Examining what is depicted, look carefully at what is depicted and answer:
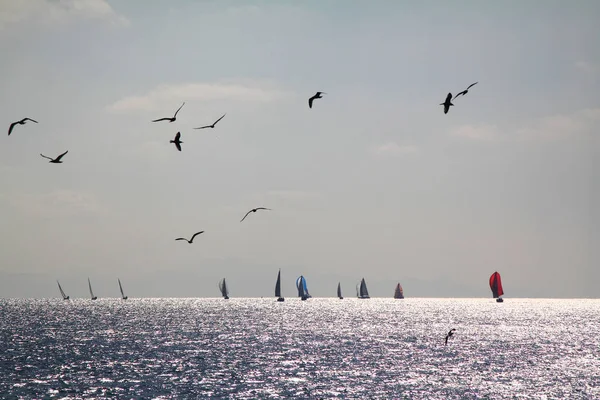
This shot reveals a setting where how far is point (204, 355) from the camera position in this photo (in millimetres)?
104938

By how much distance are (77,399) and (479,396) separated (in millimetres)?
36479

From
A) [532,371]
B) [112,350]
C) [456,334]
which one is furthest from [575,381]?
[456,334]

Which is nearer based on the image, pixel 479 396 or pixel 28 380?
pixel 479 396

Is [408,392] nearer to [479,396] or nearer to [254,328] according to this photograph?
[479,396]

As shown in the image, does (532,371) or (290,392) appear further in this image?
(532,371)

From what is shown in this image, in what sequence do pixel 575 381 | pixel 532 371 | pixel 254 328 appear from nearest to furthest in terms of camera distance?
1. pixel 575 381
2. pixel 532 371
3. pixel 254 328

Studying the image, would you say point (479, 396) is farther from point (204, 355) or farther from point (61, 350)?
point (61, 350)

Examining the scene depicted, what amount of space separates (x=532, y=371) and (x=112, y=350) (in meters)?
60.4

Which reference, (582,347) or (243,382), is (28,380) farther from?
(582,347)

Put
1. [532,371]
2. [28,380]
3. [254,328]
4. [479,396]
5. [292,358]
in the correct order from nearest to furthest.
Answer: [479,396], [28,380], [532,371], [292,358], [254,328]

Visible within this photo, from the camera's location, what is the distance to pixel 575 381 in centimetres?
8106

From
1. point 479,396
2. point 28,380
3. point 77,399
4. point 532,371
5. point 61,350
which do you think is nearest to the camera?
point 77,399

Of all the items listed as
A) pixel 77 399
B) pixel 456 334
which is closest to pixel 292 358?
pixel 77 399

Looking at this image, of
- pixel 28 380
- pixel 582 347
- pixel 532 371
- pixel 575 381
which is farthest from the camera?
pixel 582 347
